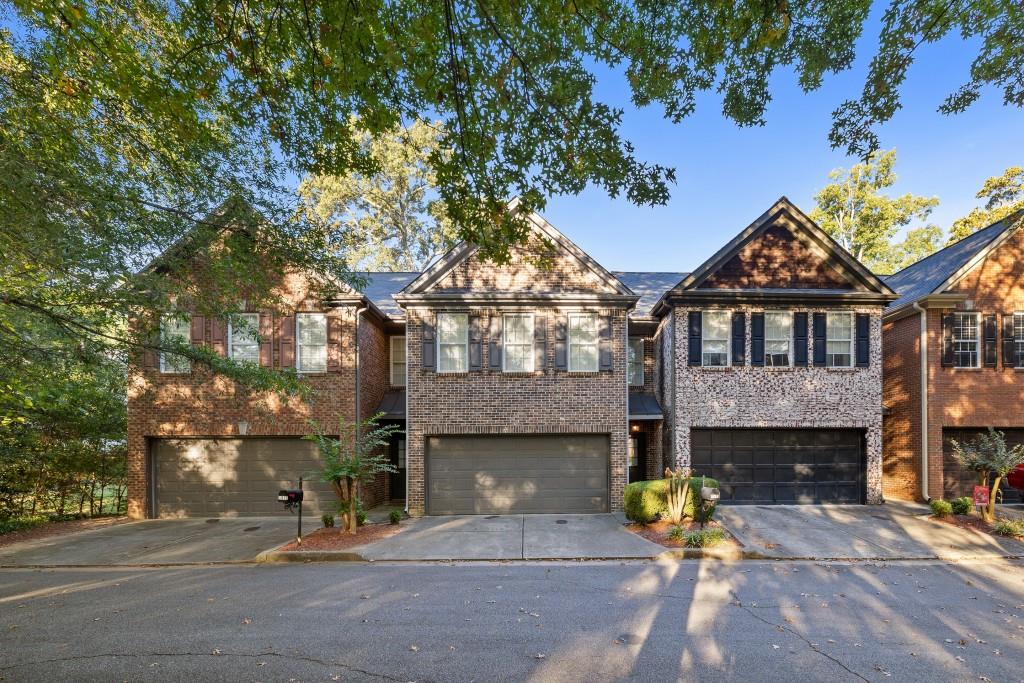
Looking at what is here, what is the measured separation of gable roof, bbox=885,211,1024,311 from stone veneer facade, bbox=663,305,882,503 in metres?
1.84

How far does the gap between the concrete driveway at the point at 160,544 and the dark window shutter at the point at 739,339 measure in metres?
11.8

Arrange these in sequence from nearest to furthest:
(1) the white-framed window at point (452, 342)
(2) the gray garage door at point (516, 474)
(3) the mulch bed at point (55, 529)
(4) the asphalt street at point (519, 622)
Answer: (4) the asphalt street at point (519, 622)
(3) the mulch bed at point (55, 529)
(2) the gray garage door at point (516, 474)
(1) the white-framed window at point (452, 342)

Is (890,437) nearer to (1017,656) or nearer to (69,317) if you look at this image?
(1017,656)

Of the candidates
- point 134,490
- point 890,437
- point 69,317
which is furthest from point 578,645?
point 890,437

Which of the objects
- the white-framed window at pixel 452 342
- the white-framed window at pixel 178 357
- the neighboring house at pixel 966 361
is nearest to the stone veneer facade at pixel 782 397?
the neighboring house at pixel 966 361

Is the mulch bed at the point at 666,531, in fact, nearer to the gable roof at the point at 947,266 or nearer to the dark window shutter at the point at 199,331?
the gable roof at the point at 947,266

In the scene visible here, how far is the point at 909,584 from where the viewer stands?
688 centimetres

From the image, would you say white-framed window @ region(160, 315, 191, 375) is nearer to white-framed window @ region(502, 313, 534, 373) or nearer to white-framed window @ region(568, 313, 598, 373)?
white-framed window @ region(502, 313, 534, 373)

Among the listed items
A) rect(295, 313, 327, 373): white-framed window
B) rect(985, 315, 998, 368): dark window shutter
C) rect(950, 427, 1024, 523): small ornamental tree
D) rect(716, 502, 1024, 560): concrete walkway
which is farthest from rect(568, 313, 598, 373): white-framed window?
rect(985, 315, 998, 368): dark window shutter

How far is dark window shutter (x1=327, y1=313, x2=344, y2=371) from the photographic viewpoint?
463 inches

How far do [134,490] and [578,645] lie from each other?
40.4 ft

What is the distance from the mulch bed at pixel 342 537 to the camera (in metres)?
8.64

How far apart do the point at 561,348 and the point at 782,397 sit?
6235 millimetres

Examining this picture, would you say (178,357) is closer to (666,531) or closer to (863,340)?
(666,531)
